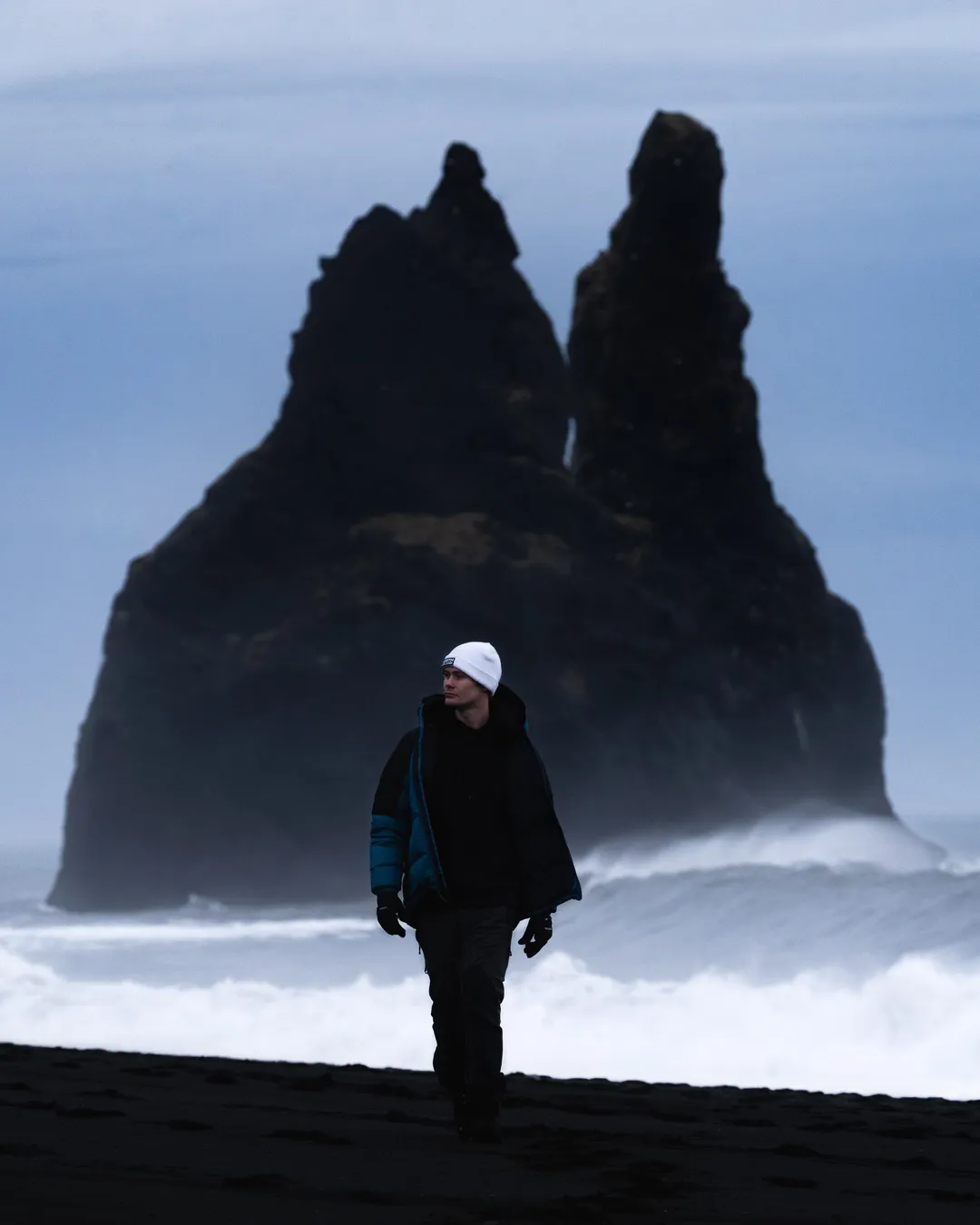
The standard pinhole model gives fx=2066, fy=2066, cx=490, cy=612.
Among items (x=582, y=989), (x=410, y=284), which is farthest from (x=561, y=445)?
(x=582, y=989)

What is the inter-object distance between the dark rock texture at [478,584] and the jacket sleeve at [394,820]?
215 feet

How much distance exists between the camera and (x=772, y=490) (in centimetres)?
8625

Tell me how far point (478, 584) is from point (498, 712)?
67.3m

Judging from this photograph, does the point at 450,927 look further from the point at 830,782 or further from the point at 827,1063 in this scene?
the point at 830,782

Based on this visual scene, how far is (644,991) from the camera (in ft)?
69.4

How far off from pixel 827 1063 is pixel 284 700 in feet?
190

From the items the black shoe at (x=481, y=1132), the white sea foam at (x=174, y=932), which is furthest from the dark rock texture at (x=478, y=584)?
the black shoe at (x=481, y=1132)

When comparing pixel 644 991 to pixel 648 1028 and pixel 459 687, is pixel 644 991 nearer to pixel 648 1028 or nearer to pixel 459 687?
pixel 648 1028

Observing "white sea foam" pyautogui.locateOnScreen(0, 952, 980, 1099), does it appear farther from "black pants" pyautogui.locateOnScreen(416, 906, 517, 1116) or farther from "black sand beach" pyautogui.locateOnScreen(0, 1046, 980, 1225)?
"black pants" pyautogui.locateOnScreen(416, 906, 517, 1116)

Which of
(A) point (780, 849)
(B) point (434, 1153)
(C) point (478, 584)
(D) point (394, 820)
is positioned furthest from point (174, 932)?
(B) point (434, 1153)

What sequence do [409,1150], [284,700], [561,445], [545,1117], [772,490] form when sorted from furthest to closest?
[772,490], [561,445], [284,700], [545,1117], [409,1150]

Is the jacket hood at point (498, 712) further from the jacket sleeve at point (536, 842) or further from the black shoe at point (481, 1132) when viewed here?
the black shoe at point (481, 1132)

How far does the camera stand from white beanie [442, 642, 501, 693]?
262 inches

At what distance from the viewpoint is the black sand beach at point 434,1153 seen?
16.3 feet
